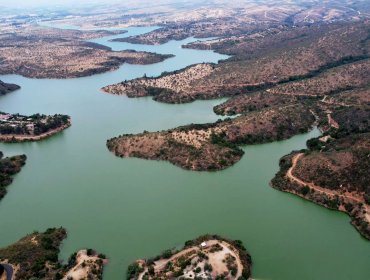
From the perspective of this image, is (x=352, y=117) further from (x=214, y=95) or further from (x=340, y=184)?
(x=214, y=95)

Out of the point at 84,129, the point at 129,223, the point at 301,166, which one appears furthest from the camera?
the point at 84,129

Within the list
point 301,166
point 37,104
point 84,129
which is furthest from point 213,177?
point 37,104

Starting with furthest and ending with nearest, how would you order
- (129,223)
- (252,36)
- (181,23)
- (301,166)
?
(181,23)
(252,36)
(301,166)
(129,223)

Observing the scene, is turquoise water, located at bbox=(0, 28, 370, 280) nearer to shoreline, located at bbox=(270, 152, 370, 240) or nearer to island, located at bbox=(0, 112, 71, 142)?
shoreline, located at bbox=(270, 152, 370, 240)

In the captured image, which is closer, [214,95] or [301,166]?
[301,166]

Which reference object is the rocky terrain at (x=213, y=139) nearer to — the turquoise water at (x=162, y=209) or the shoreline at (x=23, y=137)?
the turquoise water at (x=162, y=209)

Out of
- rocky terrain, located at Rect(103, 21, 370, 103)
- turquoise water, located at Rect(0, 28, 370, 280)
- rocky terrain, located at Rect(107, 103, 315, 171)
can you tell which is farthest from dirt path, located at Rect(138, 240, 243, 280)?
rocky terrain, located at Rect(103, 21, 370, 103)

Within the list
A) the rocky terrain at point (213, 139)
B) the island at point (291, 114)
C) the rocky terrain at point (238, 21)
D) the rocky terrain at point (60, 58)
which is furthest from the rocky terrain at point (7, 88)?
the rocky terrain at point (238, 21)
